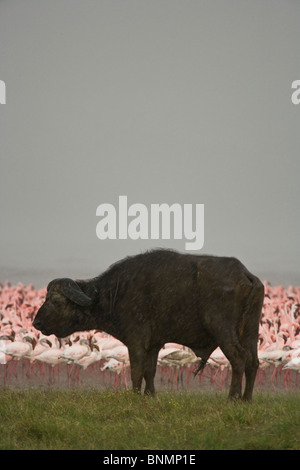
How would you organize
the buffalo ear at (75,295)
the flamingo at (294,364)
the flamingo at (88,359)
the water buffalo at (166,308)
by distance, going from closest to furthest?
the water buffalo at (166,308) < the buffalo ear at (75,295) < the flamingo at (294,364) < the flamingo at (88,359)

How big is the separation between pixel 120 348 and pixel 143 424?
5.39m

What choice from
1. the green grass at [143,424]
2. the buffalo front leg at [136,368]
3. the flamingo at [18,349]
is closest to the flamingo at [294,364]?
the green grass at [143,424]

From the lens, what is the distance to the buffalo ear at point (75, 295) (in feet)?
29.7

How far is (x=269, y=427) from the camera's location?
22.1 feet

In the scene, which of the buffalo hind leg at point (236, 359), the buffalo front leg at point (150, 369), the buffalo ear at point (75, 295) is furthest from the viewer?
the buffalo front leg at point (150, 369)

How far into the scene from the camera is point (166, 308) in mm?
8914

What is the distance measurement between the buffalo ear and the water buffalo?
0.5 inches

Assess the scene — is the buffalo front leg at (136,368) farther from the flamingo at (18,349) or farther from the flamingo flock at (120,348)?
the flamingo at (18,349)

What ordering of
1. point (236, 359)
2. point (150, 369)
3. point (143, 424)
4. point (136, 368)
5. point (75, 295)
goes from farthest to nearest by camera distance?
point (150, 369) → point (75, 295) → point (136, 368) → point (236, 359) → point (143, 424)

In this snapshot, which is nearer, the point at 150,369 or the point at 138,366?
the point at 138,366

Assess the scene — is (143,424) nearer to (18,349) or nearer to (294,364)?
(294,364)

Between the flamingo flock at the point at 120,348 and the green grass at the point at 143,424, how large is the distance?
3656 millimetres

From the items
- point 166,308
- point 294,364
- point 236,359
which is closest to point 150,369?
point 166,308

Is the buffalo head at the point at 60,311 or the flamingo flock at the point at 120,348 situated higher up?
the buffalo head at the point at 60,311
